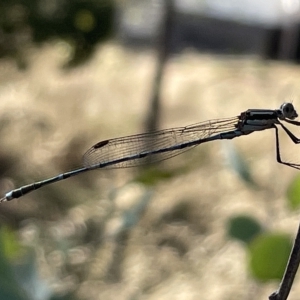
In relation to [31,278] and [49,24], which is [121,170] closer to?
[49,24]

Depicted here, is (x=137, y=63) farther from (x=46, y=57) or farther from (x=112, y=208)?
(x=112, y=208)

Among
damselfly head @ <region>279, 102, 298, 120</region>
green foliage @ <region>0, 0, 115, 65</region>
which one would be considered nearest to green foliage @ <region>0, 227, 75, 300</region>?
damselfly head @ <region>279, 102, 298, 120</region>

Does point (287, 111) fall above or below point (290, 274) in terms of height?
above

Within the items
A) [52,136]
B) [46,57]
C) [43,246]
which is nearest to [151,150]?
[43,246]

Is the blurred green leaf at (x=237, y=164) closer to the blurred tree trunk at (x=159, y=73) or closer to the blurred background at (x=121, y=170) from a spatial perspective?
the blurred background at (x=121, y=170)

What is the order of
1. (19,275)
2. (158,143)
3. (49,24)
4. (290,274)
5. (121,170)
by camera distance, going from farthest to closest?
(121,170) < (49,24) < (158,143) < (19,275) < (290,274)

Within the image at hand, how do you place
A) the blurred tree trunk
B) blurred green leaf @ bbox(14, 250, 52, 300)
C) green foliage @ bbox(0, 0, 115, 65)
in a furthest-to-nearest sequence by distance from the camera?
the blurred tree trunk → green foliage @ bbox(0, 0, 115, 65) → blurred green leaf @ bbox(14, 250, 52, 300)

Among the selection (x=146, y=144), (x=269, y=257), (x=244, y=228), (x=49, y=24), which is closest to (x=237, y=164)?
(x=244, y=228)

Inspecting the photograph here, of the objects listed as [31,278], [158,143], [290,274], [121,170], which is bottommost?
[290,274]

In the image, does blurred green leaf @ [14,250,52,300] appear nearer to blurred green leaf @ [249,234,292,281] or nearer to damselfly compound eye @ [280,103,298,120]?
blurred green leaf @ [249,234,292,281]
